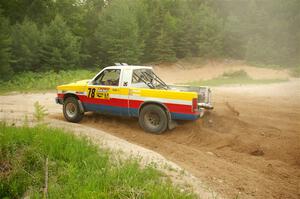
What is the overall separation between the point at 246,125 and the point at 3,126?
7076 mm

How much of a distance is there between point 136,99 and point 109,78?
1352 mm

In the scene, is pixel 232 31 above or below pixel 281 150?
above

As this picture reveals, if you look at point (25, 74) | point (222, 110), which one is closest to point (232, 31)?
point (25, 74)

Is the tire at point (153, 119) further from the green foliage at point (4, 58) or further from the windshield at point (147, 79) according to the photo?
the green foliage at point (4, 58)

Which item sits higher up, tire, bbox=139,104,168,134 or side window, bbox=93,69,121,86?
side window, bbox=93,69,121,86

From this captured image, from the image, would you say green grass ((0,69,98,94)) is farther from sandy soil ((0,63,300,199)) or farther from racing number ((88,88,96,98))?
racing number ((88,88,96,98))

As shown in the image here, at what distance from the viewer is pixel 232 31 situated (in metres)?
41.6

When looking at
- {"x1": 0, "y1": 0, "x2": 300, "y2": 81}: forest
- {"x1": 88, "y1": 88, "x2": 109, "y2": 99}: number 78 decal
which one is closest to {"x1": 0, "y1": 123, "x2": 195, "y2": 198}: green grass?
{"x1": 88, "y1": 88, "x2": 109, "y2": 99}: number 78 decal

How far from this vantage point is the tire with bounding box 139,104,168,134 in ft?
29.7

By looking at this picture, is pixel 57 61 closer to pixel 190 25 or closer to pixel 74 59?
pixel 74 59

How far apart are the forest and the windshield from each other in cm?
1858

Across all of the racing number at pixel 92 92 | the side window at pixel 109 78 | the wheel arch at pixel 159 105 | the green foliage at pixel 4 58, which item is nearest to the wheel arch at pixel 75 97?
the racing number at pixel 92 92

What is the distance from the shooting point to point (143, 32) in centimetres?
3862

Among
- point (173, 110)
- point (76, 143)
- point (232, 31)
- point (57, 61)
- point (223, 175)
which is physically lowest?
point (223, 175)
